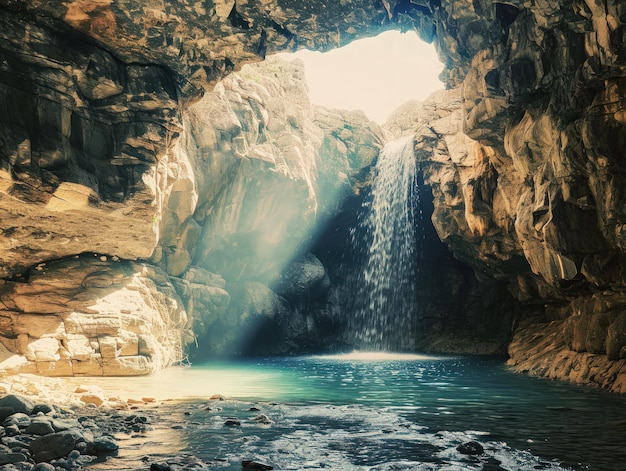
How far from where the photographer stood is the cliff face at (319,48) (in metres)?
12.4

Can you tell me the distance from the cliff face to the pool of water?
4.42 meters

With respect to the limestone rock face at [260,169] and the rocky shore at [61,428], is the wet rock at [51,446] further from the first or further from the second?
the limestone rock face at [260,169]

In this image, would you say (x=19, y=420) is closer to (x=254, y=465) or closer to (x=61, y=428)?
(x=61, y=428)

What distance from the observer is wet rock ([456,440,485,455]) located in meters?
6.71

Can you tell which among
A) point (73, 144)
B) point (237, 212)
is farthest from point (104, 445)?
point (237, 212)

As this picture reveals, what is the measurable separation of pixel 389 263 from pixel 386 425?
26030 millimetres

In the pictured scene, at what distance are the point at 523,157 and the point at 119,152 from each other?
41.6 ft

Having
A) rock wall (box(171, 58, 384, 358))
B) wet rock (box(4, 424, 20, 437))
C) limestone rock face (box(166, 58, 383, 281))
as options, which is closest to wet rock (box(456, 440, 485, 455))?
wet rock (box(4, 424, 20, 437))

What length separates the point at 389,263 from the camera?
34.4 m

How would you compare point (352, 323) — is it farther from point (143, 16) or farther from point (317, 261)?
point (143, 16)

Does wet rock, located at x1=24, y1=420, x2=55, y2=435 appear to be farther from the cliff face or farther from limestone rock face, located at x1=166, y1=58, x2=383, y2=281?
limestone rock face, located at x1=166, y1=58, x2=383, y2=281

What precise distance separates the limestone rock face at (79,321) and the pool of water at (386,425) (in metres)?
1.84

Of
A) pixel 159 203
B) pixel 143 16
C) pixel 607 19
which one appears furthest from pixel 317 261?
pixel 607 19

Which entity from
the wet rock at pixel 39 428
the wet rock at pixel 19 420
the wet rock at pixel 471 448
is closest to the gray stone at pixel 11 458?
the wet rock at pixel 39 428
